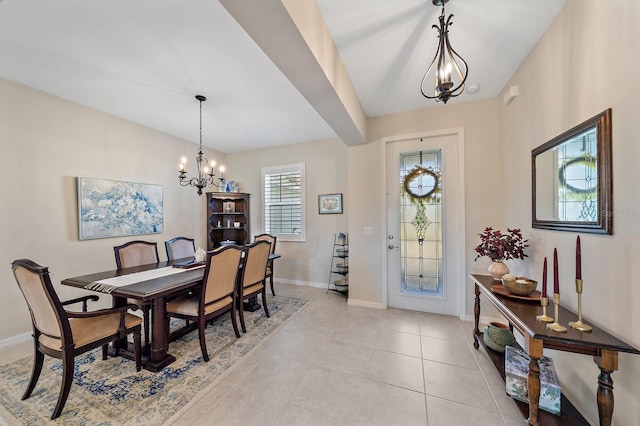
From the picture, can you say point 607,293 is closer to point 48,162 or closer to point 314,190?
point 314,190

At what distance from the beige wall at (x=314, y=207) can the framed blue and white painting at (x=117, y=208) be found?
1.86m

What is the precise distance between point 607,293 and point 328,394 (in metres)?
1.82

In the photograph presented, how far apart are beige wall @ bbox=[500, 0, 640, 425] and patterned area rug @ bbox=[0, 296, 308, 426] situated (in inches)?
99.9

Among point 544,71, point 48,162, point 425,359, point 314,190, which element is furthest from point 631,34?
point 48,162

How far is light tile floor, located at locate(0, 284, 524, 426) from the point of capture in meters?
1.55

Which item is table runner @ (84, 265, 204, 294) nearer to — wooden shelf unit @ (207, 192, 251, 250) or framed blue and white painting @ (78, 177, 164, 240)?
framed blue and white painting @ (78, 177, 164, 240)

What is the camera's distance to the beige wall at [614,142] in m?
1.14

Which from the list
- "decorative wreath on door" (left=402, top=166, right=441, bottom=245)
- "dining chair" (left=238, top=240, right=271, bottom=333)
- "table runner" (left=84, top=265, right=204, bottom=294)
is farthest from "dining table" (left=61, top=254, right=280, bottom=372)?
"decorative wreath on door" (left=402, top=166, right=441, bottom=245)

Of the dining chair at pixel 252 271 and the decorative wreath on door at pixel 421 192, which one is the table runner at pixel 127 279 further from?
the decorative wreath on door at pixel 421 192

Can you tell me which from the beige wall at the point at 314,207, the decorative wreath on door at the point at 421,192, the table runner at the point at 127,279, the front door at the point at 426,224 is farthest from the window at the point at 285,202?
the table runner at the point at 127,279

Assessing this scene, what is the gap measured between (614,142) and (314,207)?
143 inches

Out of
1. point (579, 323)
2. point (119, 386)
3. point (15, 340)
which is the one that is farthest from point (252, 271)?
point (579, 323)

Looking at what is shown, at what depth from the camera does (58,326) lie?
1.56 m

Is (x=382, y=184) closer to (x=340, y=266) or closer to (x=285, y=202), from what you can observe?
(x=340, y=266)
